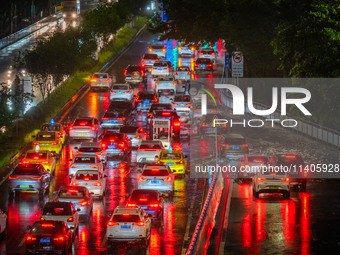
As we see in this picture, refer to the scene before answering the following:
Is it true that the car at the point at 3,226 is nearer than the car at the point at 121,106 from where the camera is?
Yes

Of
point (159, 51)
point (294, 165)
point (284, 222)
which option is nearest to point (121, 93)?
point (159, 51)

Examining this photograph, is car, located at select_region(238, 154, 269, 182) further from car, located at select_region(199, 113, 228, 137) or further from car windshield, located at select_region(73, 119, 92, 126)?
car windshield, located at select_region(73, 119, 92, 126)

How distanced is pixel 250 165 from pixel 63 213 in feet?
50.5

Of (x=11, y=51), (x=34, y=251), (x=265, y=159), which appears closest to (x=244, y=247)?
(x=34, y=251)

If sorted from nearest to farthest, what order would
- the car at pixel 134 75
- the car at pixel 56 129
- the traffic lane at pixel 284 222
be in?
the traffic lane at pixel 284 222
the car at pixel 56 129
the car at pixel 134 75

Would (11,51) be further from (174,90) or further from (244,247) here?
(244,247)

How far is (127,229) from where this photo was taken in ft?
105

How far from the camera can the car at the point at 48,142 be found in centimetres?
5286

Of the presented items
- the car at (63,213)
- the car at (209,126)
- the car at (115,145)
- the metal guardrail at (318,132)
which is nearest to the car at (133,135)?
the car at (115,145)

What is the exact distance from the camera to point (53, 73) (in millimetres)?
74188

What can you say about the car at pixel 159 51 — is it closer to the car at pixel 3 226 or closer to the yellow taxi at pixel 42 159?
the yellow taxi at pixel 42 159

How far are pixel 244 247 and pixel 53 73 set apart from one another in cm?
4400

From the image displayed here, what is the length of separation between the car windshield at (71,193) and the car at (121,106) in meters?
27.3

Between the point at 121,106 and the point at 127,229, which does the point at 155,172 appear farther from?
the point at 121,106
